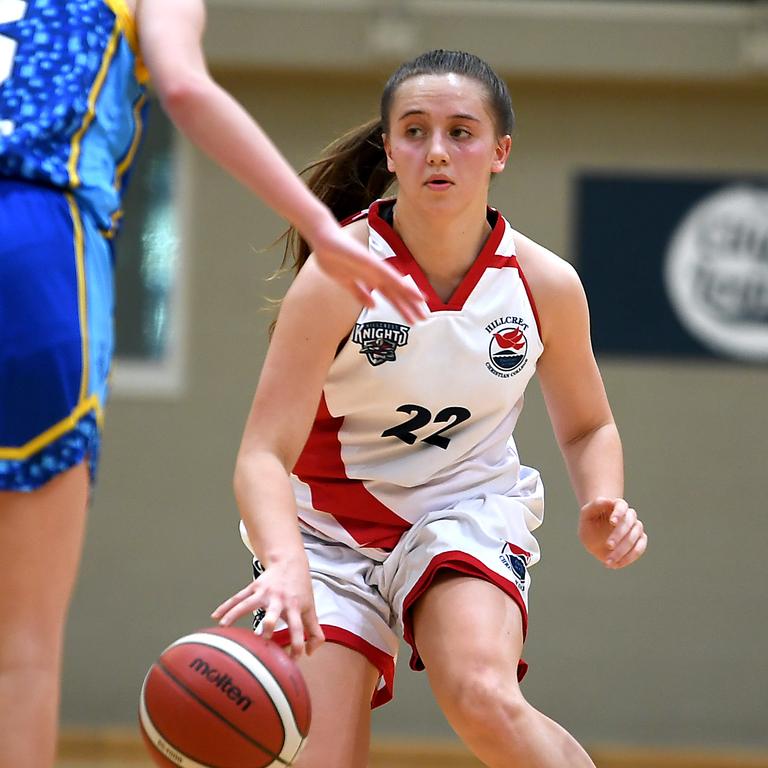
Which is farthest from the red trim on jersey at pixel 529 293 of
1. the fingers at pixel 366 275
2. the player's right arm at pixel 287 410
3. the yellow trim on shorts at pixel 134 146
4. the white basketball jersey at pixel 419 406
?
the yellow trim on shorts at pixel 134 146

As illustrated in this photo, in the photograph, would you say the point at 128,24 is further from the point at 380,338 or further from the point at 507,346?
the point at 507,346

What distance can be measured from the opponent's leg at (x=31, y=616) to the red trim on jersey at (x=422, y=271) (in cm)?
127

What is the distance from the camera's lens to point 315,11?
6.89 m

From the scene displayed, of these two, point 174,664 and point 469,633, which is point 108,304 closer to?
point 174,664

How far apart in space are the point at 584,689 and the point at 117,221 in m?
5.65

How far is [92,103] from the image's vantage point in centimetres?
196

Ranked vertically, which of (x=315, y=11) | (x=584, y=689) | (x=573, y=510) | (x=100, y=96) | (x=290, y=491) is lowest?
(x=584, y=689)

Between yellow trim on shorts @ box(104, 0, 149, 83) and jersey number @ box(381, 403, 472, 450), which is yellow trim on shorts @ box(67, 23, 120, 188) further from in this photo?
jersey number @ box(381, 403, 472, 450)

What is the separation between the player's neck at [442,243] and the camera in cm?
301

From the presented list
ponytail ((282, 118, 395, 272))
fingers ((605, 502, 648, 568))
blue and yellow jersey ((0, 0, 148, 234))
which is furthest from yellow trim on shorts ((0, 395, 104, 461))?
ponytail ((282, 118, 395, 272))

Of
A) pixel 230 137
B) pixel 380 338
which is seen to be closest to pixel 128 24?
pixel 230 137

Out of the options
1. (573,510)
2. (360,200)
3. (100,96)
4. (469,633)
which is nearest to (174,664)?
(469,633)

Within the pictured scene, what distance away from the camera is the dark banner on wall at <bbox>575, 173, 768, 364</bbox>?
7.21 metres

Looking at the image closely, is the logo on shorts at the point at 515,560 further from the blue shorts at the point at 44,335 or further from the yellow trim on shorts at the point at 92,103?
the yellow trim on shorts at the point at 92,103
